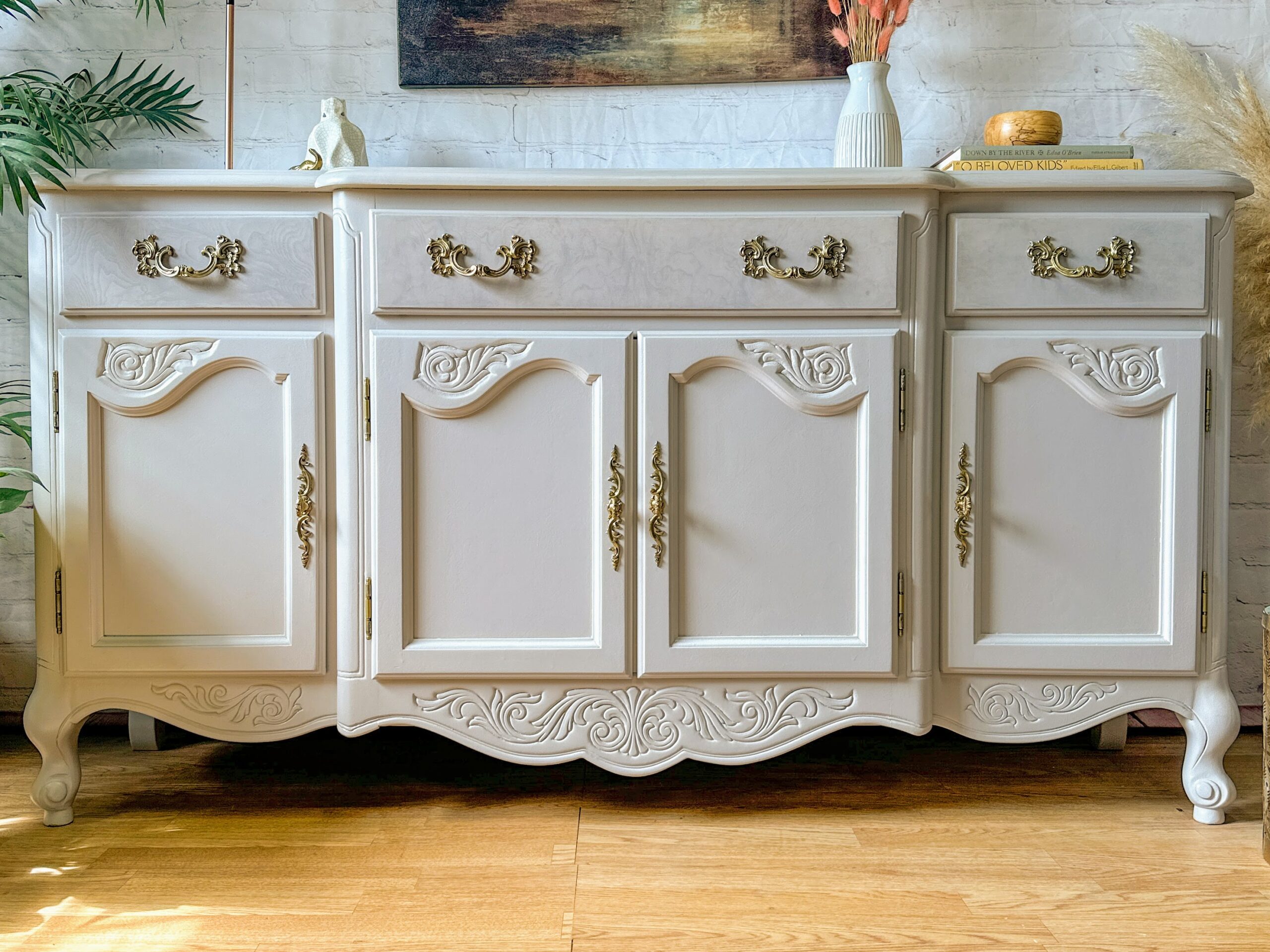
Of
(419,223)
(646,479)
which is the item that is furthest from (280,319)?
(646,479)

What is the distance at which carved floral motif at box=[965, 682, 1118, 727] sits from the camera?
1312 millimetres

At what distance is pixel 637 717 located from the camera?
130 cm

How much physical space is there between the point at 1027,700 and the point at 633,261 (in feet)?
2.77

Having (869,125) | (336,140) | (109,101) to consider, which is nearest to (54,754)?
(336,140)

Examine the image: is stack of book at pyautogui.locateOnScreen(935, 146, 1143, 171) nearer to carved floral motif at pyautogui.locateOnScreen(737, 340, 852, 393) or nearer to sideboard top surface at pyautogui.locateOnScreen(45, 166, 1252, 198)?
sideboard top surface at pyautogui.locateOnScreen(45, 166, 1252, 198)

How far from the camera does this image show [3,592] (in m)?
1.80

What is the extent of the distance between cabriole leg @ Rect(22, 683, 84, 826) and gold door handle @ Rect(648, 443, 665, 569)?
0.86m

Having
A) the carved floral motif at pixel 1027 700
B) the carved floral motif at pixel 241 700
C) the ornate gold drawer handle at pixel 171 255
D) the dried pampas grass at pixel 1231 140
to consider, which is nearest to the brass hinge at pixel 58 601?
the carved floral motif at pixel 241 700

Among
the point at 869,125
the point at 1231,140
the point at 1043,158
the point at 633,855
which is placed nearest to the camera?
the point at 633,855

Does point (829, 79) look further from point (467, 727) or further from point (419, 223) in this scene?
point (467, 727)

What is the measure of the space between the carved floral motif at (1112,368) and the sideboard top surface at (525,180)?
0.24 meters

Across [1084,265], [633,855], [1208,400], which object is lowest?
[633,855]

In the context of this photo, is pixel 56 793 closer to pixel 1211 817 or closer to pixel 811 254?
pixel 811 254

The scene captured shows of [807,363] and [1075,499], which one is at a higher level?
[807,363]
